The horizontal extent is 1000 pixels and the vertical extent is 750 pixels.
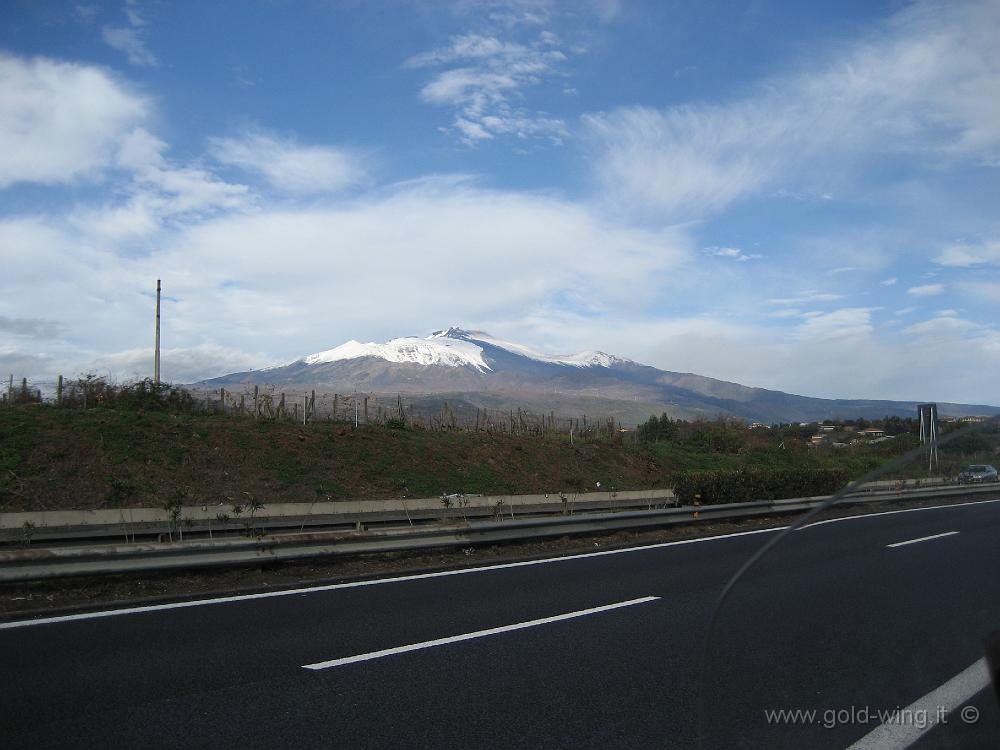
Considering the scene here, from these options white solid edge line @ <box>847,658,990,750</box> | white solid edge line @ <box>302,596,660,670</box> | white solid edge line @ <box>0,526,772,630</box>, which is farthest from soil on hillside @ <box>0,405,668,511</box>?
white solid edge line @ <box>847,658,990,750</box>

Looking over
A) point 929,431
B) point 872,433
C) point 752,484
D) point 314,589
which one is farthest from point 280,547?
point 752,484

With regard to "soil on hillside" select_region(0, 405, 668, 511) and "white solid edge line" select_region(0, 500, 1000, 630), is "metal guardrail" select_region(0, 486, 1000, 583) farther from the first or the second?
"soil on hillside" select_region(0, 405, 668, 511)

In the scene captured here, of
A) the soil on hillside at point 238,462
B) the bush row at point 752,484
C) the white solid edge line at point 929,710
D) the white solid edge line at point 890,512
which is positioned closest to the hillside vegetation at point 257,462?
the soil on hillside at point 238,462

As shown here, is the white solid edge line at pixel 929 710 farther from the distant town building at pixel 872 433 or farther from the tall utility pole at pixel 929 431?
the distant town building at pixel 872 433

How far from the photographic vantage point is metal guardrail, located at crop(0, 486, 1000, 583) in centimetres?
852

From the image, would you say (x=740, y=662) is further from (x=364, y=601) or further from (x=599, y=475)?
(x=599, y=475)

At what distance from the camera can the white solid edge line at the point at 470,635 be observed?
249 inches

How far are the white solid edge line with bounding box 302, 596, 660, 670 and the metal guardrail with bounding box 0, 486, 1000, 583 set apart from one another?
393 centimetres

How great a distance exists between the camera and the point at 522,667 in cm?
627

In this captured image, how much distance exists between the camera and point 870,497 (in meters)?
Answer: 18.8

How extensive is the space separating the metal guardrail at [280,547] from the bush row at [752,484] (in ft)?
14.0

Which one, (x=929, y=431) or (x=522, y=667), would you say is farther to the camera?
(x=522, y=667)

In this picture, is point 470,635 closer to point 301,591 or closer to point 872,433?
point 301,591

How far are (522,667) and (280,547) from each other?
5221mm
